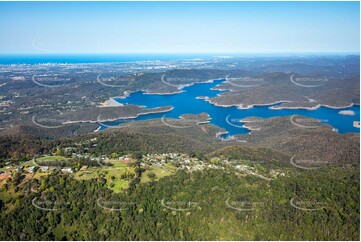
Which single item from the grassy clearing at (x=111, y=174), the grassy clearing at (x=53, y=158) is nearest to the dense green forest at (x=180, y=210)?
the grassy clearing at (x=111, y=174)

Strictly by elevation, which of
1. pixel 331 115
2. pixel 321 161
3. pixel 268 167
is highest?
pixel 268 167

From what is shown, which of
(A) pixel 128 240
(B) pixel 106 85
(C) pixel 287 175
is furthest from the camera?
(B) pixel 106 85

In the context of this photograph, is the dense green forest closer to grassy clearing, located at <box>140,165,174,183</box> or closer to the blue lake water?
grassy clearing, located at <box>140,165,174,183</box>

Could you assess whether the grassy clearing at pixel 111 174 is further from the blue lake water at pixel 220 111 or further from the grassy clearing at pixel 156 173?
the blue lake water at pixel 220 111

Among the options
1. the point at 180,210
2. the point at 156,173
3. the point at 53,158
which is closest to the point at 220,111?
the point at 53,158

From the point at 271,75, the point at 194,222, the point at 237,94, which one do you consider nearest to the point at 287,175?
the point at 194,222

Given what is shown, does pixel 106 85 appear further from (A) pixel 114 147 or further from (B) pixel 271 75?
(A) pixel 114 147

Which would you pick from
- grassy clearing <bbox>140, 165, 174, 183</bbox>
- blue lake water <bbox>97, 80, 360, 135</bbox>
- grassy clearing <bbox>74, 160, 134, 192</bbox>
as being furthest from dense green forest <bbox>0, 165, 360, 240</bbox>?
blue lake water <bbox>97, 80, 360, 135</bbox>
